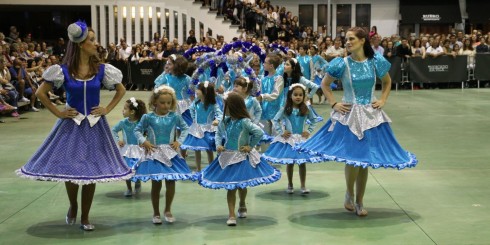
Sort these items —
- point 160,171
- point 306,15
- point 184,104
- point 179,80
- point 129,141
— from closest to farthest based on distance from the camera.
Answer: point 160,171, point 129,141, point 179,80, point 184,104, point 306,15

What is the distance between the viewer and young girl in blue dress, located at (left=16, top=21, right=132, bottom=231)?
22.6 ft

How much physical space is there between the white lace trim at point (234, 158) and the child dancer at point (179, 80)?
11.1ft

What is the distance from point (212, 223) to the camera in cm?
746

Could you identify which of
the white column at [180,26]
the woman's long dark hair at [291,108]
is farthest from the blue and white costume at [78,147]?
the white column at [180,26]

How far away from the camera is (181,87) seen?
10859mm

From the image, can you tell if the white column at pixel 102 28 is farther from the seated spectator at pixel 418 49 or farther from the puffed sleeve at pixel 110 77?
the puffed sleeve at pixel 110 77

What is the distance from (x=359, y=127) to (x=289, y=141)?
1.35m

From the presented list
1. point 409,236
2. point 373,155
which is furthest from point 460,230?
point 373,155

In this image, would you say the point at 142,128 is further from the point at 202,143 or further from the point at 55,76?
the point at 202,143

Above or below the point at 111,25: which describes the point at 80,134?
below

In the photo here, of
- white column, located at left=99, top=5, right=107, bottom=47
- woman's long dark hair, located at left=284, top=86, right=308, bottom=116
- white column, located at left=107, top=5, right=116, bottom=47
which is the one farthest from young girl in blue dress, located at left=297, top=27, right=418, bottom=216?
white column, located at left=99, top=5, right=107, bottom=47

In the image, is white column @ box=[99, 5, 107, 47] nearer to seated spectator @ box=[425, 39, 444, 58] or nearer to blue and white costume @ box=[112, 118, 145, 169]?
seated spectator @ box=[425, 39, 444, 58]

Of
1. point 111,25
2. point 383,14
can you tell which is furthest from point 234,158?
point 383,14

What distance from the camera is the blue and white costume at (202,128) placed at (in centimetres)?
995
